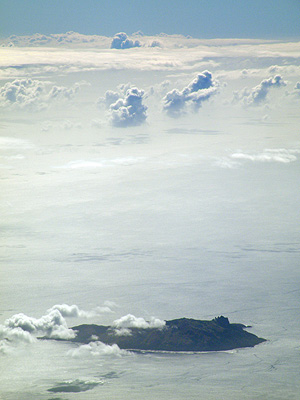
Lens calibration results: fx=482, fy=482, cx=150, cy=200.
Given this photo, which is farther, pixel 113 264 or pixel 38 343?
pixel 113 264

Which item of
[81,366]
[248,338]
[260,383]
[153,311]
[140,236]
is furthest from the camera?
[140,236]

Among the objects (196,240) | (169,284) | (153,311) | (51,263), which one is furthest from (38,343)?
(196,240)

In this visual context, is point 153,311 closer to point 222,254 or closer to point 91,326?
point 91,326

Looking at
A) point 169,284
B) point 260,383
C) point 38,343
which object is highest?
point 169,284

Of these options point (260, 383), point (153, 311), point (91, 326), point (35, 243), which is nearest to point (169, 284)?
point (153, 311)

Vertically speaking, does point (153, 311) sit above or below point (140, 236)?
below

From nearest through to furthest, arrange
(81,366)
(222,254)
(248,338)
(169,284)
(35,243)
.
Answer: (81,366), (248,338), (169,284), (222,254), (35,243)

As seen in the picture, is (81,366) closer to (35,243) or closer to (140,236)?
(35,243)
